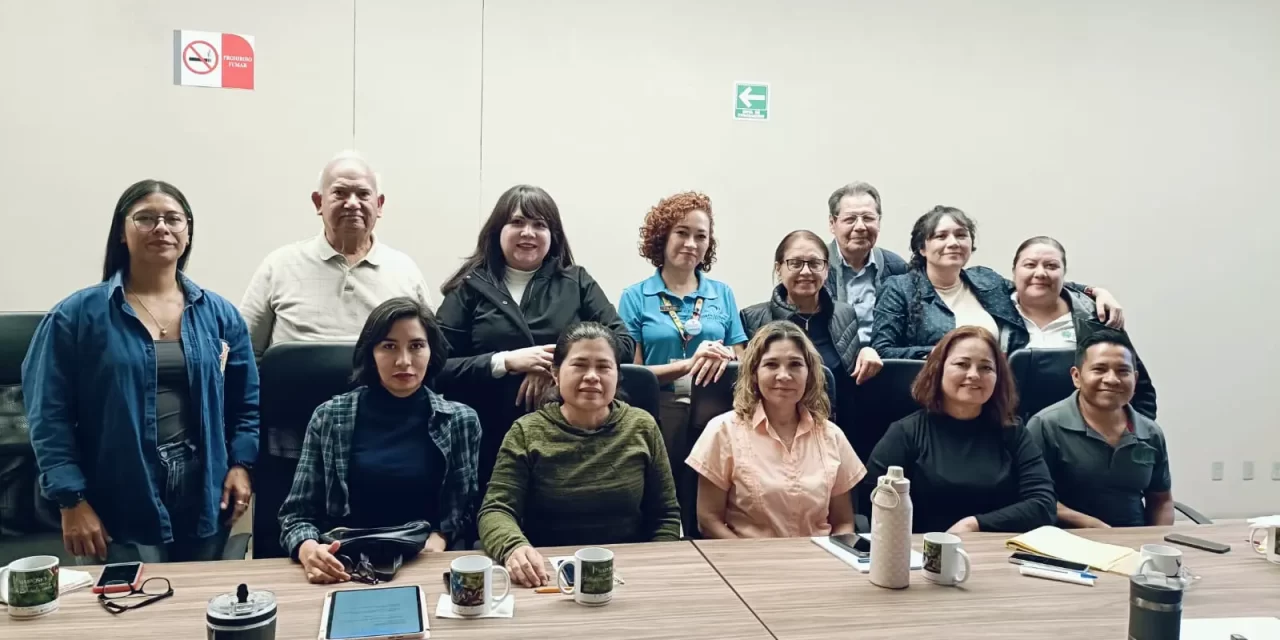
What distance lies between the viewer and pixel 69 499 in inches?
78.4

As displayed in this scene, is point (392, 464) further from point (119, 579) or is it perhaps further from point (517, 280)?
point (517, 280)

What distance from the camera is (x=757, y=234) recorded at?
4320 millimetres

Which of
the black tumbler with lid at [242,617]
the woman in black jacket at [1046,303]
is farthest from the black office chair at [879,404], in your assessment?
the black tumbler with lid at [242,617]

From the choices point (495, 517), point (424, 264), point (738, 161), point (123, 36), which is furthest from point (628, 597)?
point (123, 36)

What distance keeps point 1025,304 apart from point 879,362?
834 mm

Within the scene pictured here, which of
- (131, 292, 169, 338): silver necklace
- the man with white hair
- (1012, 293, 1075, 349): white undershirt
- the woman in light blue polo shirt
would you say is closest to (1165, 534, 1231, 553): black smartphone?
(1012, 293, 1075, 349): white undershirt

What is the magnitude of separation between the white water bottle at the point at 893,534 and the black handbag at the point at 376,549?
94cm

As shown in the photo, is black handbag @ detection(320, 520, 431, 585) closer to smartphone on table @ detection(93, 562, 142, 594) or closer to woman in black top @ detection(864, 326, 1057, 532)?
smartphone on table @ detection(93, 562, 142, 594)

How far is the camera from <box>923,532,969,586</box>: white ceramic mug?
1686 millimetres

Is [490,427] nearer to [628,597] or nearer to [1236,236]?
[628,597]

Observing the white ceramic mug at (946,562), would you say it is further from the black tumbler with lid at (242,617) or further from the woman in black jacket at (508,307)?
the black tumbler with lid at (242,617)

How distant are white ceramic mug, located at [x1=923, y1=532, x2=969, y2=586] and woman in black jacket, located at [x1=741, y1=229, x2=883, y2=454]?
1142mm

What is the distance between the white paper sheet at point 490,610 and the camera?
148 centimetres

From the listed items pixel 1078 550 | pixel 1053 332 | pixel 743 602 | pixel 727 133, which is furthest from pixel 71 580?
pixel 727 133
